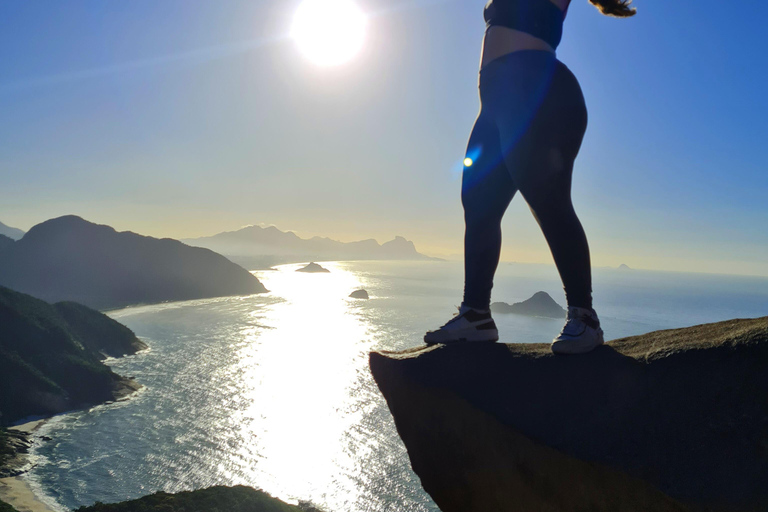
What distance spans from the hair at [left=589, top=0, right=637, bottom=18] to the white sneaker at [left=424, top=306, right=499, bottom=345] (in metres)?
2.06

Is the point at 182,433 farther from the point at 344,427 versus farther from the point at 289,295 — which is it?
the point at 289,295

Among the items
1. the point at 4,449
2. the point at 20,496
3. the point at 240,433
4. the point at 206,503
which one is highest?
the point at 206,503

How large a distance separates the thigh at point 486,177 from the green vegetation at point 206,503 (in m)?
19.9

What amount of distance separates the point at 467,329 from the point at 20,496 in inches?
1121

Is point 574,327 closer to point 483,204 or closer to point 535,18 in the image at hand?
point 483,204

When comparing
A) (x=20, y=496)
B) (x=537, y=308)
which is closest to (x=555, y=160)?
(x=20, y=496)

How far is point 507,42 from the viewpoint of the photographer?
7.85 feet

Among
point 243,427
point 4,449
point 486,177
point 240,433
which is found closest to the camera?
point 486,177

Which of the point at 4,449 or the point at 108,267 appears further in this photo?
the point at 108,267

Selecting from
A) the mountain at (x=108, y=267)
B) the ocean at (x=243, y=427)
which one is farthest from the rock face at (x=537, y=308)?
the mountain at (x=108, y=267)

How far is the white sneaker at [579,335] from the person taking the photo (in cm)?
219

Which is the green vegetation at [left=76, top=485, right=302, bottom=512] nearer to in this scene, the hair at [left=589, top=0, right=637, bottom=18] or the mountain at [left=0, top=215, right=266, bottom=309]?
the hair at [left=589, top=0, right=637, bottom=18]

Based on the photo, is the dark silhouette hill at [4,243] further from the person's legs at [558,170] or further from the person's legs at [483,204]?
the person's legs at [558,170]

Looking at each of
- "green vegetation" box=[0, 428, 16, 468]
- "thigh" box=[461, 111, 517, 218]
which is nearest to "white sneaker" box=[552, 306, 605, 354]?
"thigh" box=[461, 111, 517, 218]
